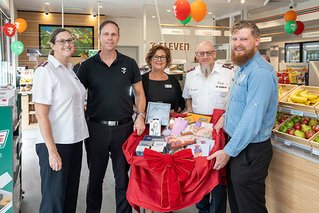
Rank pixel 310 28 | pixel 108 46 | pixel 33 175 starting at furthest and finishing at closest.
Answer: pixel 310 28 → pixel 33 175 → pixel 108 46

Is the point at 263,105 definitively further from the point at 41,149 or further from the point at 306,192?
the point at 41,149

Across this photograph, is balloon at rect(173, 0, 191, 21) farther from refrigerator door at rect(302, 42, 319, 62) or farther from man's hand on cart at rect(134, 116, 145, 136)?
refrigerator door at rect(302, 42, 319, 62)

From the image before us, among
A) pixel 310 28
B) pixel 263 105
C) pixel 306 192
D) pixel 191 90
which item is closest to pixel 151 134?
pixel 191 90

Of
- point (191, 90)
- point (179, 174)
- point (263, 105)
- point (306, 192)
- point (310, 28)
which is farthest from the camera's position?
point (310, 28)

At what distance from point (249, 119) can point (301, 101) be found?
90 centimetres

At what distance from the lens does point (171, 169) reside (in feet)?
6.14

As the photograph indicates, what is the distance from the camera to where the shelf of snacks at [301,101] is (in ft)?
7.31

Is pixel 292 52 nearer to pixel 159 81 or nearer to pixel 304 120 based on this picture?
pixel 304 120

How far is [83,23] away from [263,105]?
1067cm

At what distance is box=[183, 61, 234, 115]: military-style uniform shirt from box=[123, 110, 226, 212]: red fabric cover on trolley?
0.81 m

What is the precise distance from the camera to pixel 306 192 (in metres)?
2.13

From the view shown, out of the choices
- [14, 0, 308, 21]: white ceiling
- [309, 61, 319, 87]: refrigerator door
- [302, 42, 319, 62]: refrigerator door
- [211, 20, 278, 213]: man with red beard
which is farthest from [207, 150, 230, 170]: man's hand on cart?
[302, 42, 319, 62]: refrigerator door

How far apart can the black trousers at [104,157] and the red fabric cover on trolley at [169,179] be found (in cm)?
45

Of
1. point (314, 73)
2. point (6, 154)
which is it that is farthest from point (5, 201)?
point (314, 73)
